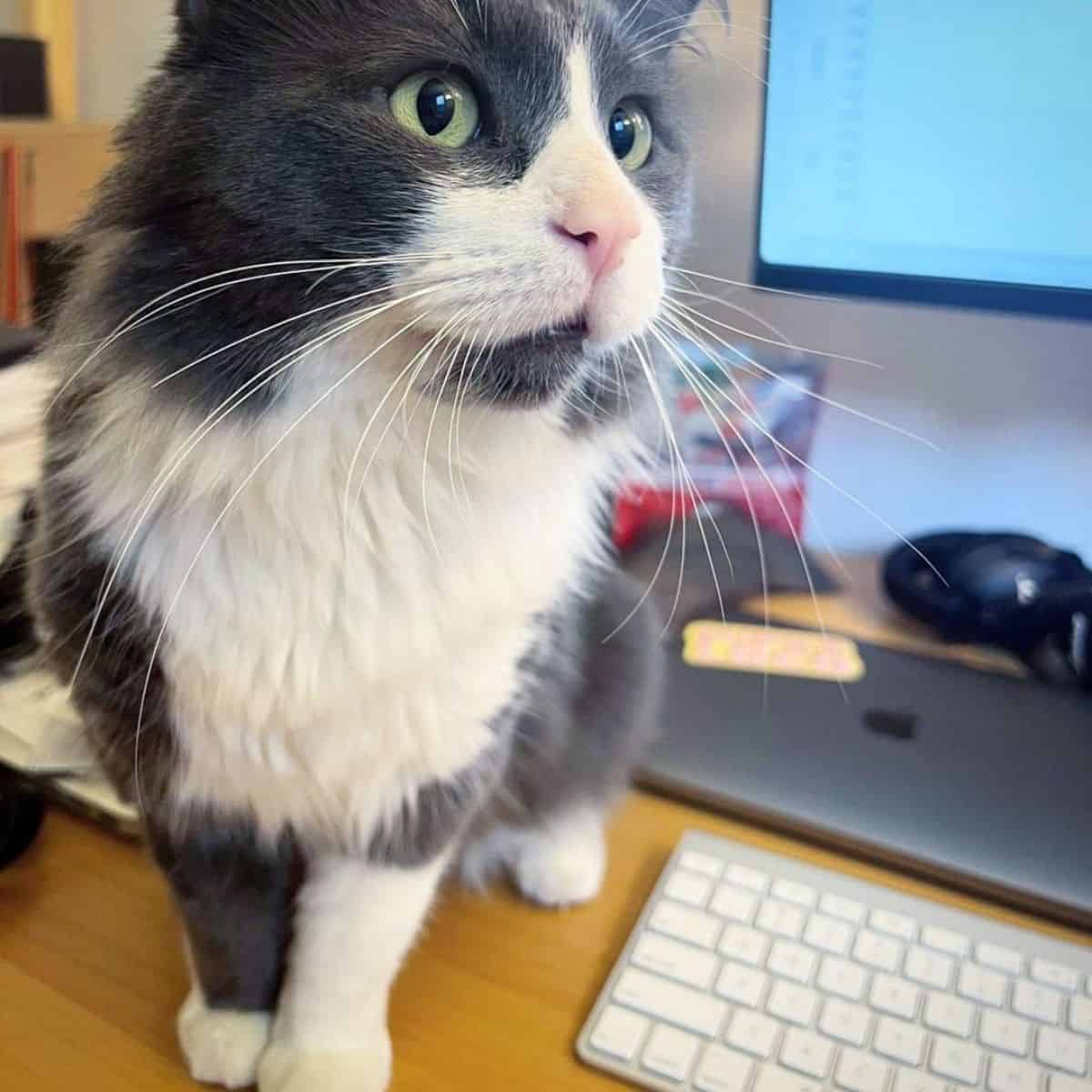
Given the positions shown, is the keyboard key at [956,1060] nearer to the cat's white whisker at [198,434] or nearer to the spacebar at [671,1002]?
the spacebar at [671,1002]

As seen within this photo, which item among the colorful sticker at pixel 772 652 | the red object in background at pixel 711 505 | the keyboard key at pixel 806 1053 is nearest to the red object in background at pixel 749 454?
the red object in background at pixel 711 505

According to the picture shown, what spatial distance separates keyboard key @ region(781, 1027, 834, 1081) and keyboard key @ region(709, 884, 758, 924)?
3.0 inches

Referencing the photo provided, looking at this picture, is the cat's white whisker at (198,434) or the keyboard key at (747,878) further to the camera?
the keyboard key at (747,878)

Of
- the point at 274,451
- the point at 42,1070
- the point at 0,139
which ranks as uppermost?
the point at 0,139

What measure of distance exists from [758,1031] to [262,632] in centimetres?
32

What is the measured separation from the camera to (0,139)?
3.81ft

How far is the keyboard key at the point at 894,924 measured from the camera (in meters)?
0.60

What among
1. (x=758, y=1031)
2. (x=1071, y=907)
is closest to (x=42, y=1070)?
(x=758, y=1031)

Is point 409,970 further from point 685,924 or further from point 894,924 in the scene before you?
point 894,924

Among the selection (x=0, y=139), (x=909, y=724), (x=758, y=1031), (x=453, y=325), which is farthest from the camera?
(x=0, y=139)

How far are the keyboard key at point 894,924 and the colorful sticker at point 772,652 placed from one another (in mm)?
250

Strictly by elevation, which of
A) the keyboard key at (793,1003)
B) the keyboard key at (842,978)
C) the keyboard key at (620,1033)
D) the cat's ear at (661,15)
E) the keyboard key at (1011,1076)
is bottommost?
the keyboard key at (620,1033)

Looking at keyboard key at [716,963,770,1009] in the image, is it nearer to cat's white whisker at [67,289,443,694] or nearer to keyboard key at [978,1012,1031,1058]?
keyboard key at [978,1012,1031,1058]

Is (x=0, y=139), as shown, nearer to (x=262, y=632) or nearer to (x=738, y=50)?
(x=738, y=50)
